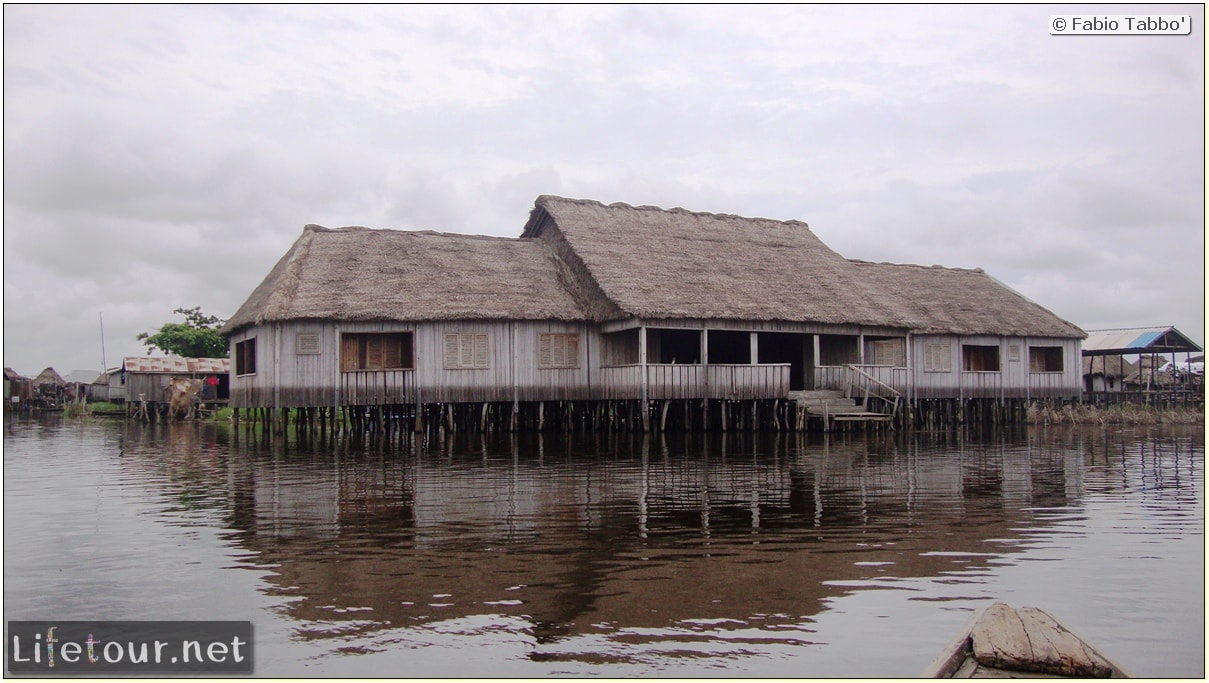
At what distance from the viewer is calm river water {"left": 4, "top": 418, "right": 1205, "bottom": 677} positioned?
6.43 metres

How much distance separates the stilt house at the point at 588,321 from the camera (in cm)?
2605

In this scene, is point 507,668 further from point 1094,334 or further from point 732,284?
point 1094,334

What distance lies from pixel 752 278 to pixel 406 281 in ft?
33.8

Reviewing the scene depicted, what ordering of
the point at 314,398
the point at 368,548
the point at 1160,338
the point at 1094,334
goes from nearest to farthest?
the point at 368,548 → the point at 314,398 → the point at 1160,338 → the point at 1094,334

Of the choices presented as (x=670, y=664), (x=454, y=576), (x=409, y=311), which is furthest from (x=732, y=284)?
(x=670, y=664)

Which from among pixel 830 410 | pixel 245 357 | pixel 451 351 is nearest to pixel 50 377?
pixel 245 357

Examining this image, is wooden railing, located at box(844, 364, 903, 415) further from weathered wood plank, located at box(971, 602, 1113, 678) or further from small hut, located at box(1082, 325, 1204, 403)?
weathered wood plank, located at box(971, 602, 1113, 678)

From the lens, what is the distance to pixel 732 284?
95.4ft

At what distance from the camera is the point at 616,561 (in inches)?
348

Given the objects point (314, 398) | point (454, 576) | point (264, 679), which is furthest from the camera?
point (314, 398)

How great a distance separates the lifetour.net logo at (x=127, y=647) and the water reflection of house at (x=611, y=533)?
23.3 inches

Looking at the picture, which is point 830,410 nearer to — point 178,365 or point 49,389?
point 178,365

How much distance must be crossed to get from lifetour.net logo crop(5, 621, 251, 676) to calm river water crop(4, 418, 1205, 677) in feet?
0.71

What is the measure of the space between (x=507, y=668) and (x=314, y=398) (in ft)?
68.3
